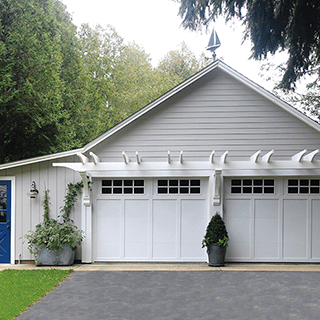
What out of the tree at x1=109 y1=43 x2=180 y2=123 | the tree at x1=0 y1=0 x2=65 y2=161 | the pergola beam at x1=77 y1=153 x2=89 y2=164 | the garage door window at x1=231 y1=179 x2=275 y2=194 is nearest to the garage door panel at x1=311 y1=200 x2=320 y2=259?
the garage door window at x1=231 y1=179 x2=275 y2=194

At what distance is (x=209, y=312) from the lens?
5.74 m

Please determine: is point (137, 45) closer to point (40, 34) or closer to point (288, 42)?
point (40, 34)

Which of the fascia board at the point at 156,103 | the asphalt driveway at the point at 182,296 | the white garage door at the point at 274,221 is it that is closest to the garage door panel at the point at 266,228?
the white garage door at the point at 274,221

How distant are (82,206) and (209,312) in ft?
15.3

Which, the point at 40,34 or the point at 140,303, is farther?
the point at 40,34

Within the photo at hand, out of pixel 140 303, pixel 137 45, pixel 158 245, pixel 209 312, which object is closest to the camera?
pixel 209 312

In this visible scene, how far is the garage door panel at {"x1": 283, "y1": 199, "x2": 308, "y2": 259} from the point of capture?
9391 millimetres

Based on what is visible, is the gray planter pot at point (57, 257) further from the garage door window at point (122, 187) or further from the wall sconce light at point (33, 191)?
the garage door window at point (122, 187)

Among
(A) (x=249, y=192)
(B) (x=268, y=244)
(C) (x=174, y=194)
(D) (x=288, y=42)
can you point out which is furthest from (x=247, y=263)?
(D) (x=288, y=42)

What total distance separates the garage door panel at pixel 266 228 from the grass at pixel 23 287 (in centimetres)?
438

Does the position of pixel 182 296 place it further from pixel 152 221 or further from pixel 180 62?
pixel 180 62

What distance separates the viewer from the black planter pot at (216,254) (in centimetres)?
888

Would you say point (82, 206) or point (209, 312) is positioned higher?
point (82, 206)

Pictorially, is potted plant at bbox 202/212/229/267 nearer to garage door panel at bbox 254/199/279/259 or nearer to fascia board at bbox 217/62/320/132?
garage door panel at bbox 254/199/279/259
